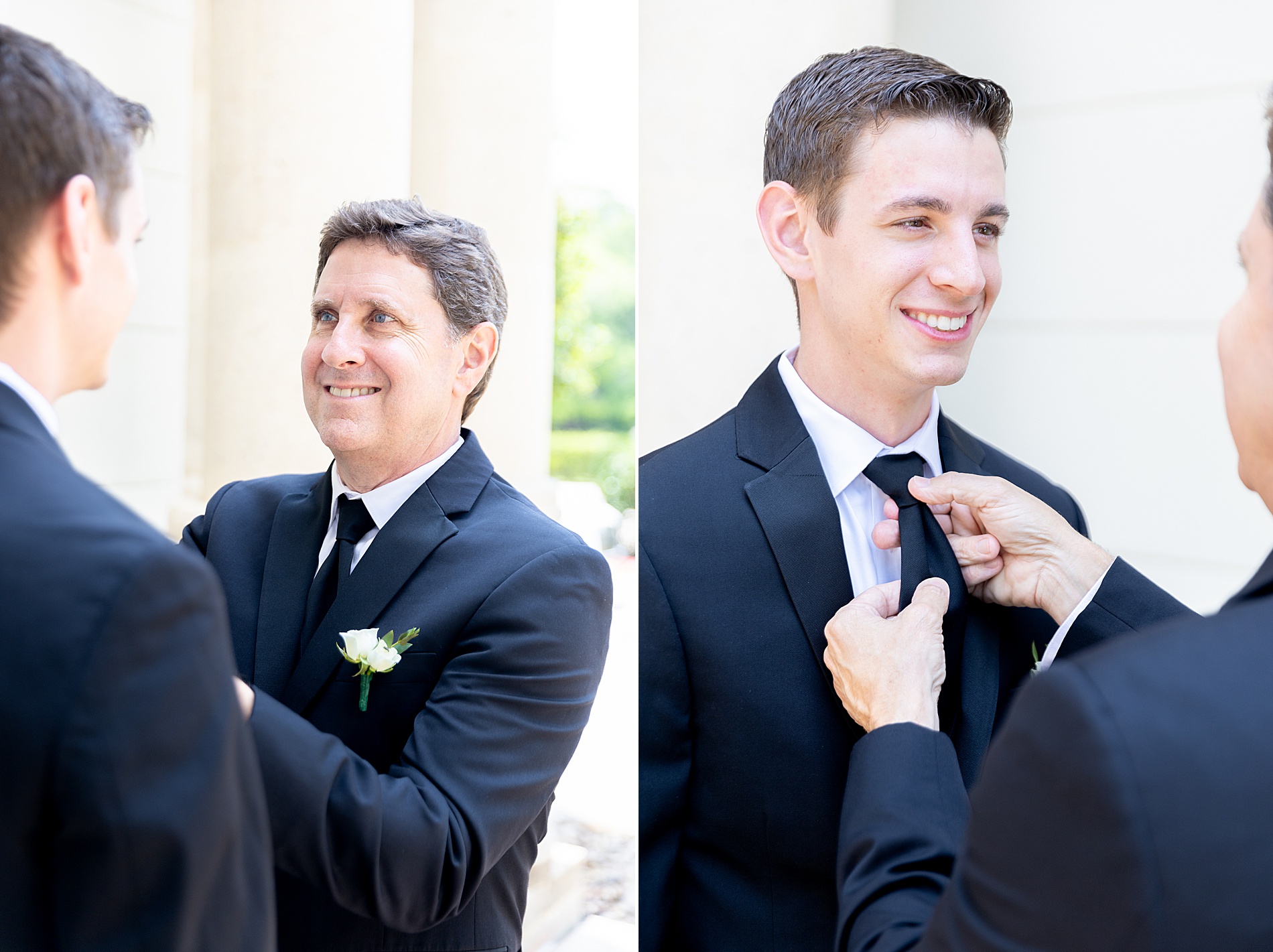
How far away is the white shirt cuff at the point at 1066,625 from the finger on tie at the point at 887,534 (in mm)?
296

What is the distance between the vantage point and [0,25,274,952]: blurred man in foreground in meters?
1.14

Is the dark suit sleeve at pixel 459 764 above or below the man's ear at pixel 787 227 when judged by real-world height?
below

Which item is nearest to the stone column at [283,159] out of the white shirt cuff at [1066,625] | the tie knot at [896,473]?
the tie knot at [896,473]

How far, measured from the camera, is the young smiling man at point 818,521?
181cm

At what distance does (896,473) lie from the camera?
1883mm

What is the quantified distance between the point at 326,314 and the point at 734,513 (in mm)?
928

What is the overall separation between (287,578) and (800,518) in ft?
3.24

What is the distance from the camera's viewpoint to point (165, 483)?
2.47 metres

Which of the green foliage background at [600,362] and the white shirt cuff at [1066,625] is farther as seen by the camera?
the green foliage background at [600,362]

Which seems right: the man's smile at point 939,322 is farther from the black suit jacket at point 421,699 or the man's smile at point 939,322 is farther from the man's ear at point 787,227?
the black suit jacket at point 421,699

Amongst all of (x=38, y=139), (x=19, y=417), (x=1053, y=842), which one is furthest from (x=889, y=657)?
(x=38, y=139)

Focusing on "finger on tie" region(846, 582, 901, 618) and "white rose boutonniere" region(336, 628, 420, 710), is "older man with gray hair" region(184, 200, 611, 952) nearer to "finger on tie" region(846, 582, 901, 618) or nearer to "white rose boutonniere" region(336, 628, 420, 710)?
"white rose boutonniere" region(336, 628, 420, 710)

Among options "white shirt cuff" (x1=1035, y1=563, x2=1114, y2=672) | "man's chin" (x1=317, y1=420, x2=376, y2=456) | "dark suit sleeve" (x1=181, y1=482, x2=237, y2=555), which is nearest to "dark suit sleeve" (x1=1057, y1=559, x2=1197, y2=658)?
"white shirt cuff" (x1=1035, y1=563, x2=1114, y2=672)

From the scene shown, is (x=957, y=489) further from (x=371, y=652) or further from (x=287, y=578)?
(x=287, y=578)
